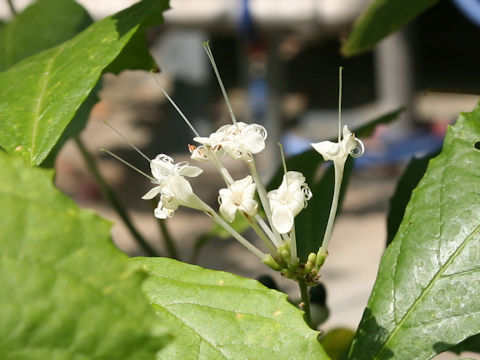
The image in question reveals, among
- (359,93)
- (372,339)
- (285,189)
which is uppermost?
(285,189)

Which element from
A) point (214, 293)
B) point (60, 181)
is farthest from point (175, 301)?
point (60, 181)

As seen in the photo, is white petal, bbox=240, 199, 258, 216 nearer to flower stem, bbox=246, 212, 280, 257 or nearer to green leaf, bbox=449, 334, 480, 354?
flower stem, bbox=246, 212, 280, 257

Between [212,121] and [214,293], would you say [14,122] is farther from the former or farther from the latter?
[212,121]

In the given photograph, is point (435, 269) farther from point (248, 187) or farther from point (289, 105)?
point (289, 105)

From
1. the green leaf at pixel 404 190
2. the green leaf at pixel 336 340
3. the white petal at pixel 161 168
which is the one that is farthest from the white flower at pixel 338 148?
the green leaf at pixel 336 340

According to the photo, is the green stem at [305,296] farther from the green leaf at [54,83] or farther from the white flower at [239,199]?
the green leaf at [54,83]

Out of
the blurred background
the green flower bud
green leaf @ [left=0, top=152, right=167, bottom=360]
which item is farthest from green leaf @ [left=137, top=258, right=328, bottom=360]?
the blurred background

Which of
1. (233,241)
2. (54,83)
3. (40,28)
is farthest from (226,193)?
(233,241)
